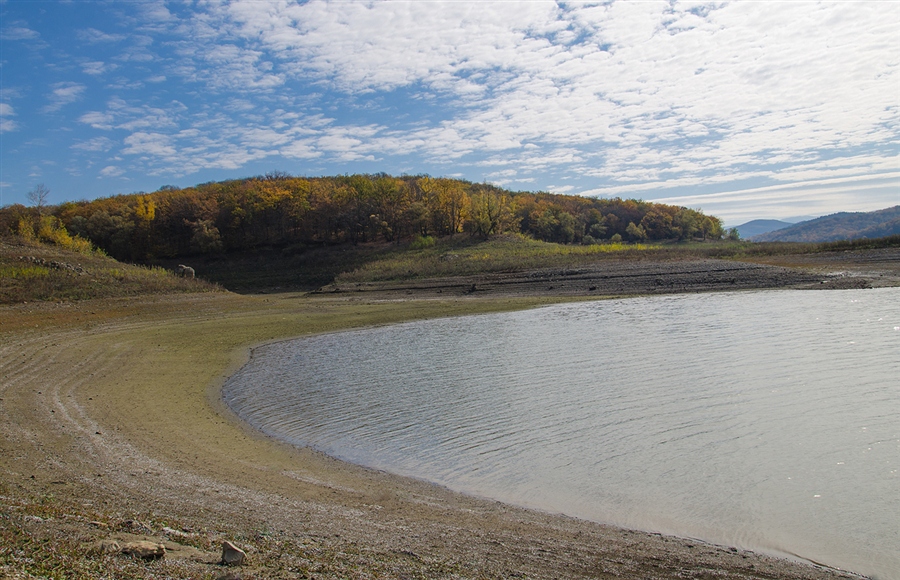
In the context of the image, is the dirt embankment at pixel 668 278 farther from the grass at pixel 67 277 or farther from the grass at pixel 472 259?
the grass at pixel 67 277

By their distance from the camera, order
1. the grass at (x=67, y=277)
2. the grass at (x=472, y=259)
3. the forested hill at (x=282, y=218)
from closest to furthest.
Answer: the grass at (x=67, y=277) → the grass at (x=472, y=259) → the forested hill at (x=282, y=218)

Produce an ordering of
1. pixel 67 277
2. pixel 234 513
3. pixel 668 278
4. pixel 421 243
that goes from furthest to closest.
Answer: pixel 421 243 < pixel 668 278 < pixel 67 277 < pixel 234 513

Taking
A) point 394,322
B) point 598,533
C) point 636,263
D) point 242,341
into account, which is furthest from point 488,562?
point 636,263

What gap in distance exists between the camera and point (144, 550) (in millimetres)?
4488

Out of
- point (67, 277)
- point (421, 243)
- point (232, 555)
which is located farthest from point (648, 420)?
point (421, 243)

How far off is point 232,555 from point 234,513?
1613 millimetres

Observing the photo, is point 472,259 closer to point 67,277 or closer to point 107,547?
point 67,277

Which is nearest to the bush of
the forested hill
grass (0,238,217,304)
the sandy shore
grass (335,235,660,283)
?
grass (335,235,660,283)

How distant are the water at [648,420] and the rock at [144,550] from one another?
3695mm

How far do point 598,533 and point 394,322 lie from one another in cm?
2093

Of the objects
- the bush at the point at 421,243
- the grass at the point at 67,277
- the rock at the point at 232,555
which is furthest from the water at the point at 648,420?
the bush at the point at 421,243

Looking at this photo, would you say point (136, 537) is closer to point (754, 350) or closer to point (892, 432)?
point (892, 432)

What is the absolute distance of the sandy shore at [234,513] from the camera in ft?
15.5

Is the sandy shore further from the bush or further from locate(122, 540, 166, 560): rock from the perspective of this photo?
the bush
